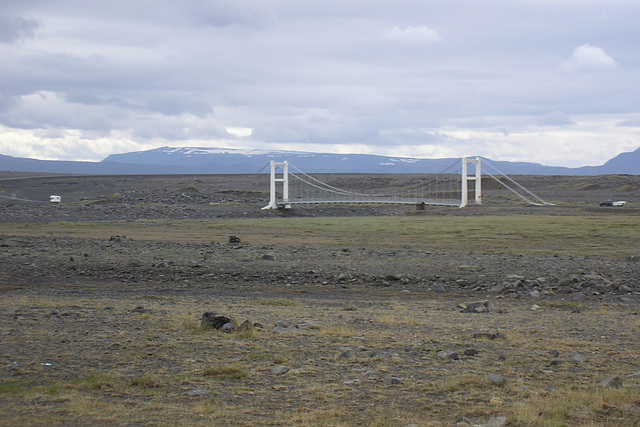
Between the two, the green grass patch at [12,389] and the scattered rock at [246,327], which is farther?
the scattered rock at [246,327]

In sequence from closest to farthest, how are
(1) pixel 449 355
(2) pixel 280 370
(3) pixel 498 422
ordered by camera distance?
(3) pixel 498 422
(2) pixel 280 370
(1) pixel 449 355

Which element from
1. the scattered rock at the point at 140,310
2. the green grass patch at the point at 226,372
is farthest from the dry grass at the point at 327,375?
the scattered rock at the point at 140,310

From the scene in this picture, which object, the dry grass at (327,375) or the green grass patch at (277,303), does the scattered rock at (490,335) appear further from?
the green grass patch at (277,303)

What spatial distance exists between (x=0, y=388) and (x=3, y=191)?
8618cm

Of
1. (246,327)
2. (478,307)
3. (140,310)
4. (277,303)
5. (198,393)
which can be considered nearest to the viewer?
(198,393)

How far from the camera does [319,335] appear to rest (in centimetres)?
980

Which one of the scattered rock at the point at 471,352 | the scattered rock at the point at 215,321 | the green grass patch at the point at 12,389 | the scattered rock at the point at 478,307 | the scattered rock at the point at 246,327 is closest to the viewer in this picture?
the green grass patch at the point at 12,389

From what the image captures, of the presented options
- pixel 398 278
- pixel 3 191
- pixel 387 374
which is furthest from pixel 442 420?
pixel 3 191

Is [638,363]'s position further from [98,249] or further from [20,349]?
[98,249]

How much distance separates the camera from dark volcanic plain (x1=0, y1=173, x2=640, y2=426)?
6.45 m

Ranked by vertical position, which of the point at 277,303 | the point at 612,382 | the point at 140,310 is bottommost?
the point at 277,303

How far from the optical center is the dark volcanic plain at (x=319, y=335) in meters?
6.45

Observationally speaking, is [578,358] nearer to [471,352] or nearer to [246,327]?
[471,352]

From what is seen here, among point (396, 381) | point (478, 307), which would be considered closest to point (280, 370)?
point (396, 381)
